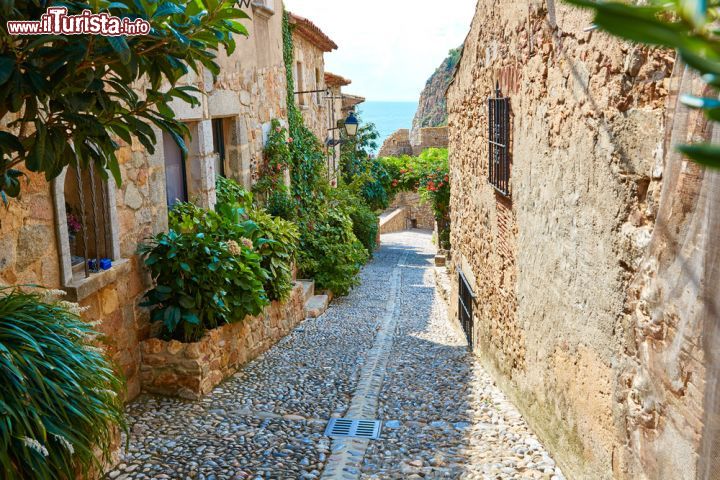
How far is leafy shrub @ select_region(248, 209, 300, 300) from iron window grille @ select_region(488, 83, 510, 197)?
233cm

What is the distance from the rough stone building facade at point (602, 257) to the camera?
2168mm

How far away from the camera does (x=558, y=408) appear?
3.66 metres

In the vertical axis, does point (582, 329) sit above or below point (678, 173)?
below

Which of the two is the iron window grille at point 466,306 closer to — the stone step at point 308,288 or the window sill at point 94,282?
the stone step at point 308,288

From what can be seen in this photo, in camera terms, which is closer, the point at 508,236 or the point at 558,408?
the point at 558,408

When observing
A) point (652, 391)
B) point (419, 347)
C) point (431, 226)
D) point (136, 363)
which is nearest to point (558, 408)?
point (652, 391)

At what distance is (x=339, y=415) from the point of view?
491cm

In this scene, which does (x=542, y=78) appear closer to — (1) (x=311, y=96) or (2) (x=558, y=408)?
(2) (x=558, y=408)

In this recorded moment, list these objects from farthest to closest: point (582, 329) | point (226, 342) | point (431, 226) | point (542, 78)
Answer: point (431, 226)
point (226, 342)
point (542, 78)
point (582, 329)

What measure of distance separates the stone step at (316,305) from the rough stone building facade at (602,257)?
474cm

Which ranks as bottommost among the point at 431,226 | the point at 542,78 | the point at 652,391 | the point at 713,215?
the point at 431,226

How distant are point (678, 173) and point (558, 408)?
6.05 feet

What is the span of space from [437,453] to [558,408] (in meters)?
0.86

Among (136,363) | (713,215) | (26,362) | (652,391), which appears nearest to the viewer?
(713,215)
